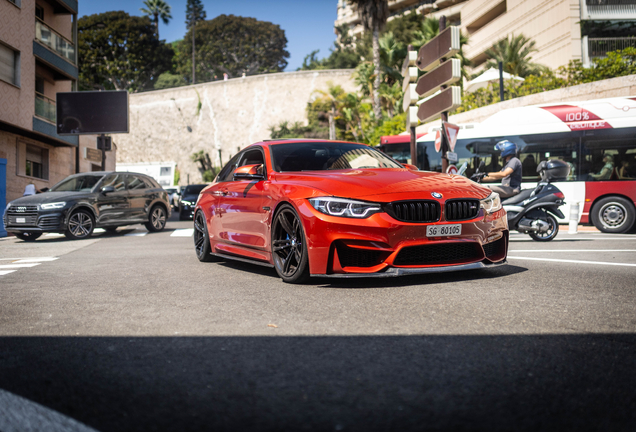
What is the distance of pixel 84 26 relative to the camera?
70500 millimetres

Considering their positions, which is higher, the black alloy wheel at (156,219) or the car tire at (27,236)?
the black alloy wheel at (156,219)

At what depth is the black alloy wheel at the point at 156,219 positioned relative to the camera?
15785mm

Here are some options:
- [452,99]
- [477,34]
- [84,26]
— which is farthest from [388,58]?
[84,26]

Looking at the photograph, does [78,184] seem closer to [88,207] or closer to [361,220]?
[88,207]

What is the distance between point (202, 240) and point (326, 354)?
17.0 feet

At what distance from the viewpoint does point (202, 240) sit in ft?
26.0

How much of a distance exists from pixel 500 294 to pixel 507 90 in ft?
85.8

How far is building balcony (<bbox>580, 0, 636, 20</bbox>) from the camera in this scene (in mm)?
35875

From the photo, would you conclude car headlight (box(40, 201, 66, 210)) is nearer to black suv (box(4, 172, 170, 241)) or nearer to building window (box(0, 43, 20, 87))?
black suv (box(4, 172, 170, 241))

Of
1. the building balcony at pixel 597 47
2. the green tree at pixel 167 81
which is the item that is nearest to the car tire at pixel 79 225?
the building balcony at pixel 597 47

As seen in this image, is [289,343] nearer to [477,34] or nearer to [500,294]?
[500,294]

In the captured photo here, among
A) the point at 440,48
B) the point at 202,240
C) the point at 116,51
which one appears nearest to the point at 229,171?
the point at 202,240

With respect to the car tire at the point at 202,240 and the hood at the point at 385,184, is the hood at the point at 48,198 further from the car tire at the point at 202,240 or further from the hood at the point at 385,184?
the hood at the point at 385,184

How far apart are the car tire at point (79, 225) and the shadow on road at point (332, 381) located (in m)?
10.5
